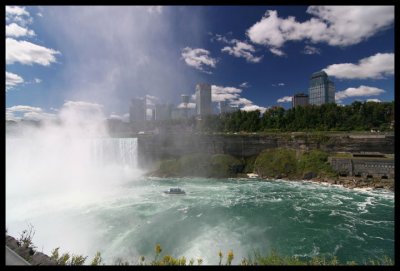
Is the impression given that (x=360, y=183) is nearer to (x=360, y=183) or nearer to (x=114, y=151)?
(x=360, y=183)

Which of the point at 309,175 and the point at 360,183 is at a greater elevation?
the point at 309,175

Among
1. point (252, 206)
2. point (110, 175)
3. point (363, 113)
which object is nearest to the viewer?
point (252, 206)

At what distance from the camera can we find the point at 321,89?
613 ft

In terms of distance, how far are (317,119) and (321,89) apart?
140 metres

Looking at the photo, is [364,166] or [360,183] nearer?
[360,183]

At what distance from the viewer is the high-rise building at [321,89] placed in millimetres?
183250

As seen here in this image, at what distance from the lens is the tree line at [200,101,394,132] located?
6356 centimetres

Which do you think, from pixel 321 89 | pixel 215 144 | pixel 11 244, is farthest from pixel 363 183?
pixel 321 89

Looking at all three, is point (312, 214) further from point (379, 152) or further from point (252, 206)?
point (379, 152)

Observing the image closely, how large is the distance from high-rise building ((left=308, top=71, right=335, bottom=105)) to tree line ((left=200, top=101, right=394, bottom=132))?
127 m
